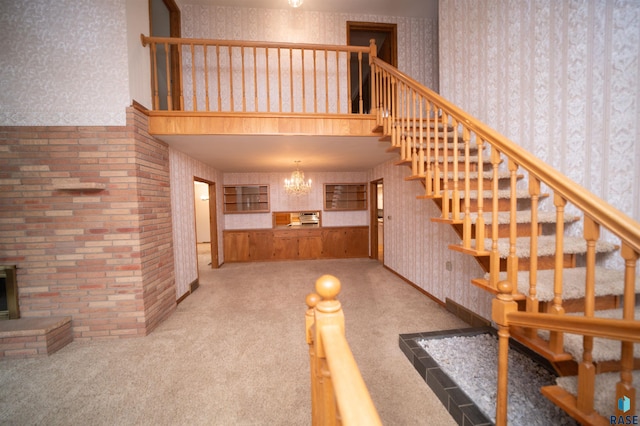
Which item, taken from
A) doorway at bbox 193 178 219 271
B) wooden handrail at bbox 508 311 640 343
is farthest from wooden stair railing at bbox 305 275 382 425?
doorway at bbox 193 178 219 271

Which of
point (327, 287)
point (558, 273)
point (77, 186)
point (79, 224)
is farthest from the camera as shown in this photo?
point (79, 224)

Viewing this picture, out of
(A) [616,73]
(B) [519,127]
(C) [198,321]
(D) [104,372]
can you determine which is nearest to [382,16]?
(B) [519,127]

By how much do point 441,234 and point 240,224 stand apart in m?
4.68

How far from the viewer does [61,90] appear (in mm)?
2482

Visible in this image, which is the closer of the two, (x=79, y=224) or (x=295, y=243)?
(x=79, y=224)

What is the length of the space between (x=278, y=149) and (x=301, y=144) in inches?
18.2

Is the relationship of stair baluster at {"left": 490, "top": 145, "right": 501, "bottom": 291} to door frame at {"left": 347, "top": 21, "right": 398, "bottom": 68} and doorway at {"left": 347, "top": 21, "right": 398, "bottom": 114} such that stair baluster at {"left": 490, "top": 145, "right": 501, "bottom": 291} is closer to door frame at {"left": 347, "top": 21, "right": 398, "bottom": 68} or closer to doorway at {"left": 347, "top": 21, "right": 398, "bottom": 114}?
doorway at {"left": 347, "top": 21, "right": 398, "bottom": 114}

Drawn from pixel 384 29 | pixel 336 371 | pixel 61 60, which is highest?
pixel 384 29

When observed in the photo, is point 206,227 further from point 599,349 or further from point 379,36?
point 599,349

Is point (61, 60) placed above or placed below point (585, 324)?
above

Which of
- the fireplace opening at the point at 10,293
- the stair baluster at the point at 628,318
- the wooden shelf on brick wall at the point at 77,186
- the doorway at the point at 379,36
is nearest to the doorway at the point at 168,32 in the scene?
the wooden shelf on brick wall at the point at 77,186

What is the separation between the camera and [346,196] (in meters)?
6.58

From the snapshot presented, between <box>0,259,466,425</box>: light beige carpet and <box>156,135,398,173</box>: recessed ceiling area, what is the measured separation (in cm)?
225

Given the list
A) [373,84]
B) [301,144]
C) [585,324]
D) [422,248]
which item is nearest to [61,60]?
[301,144]
